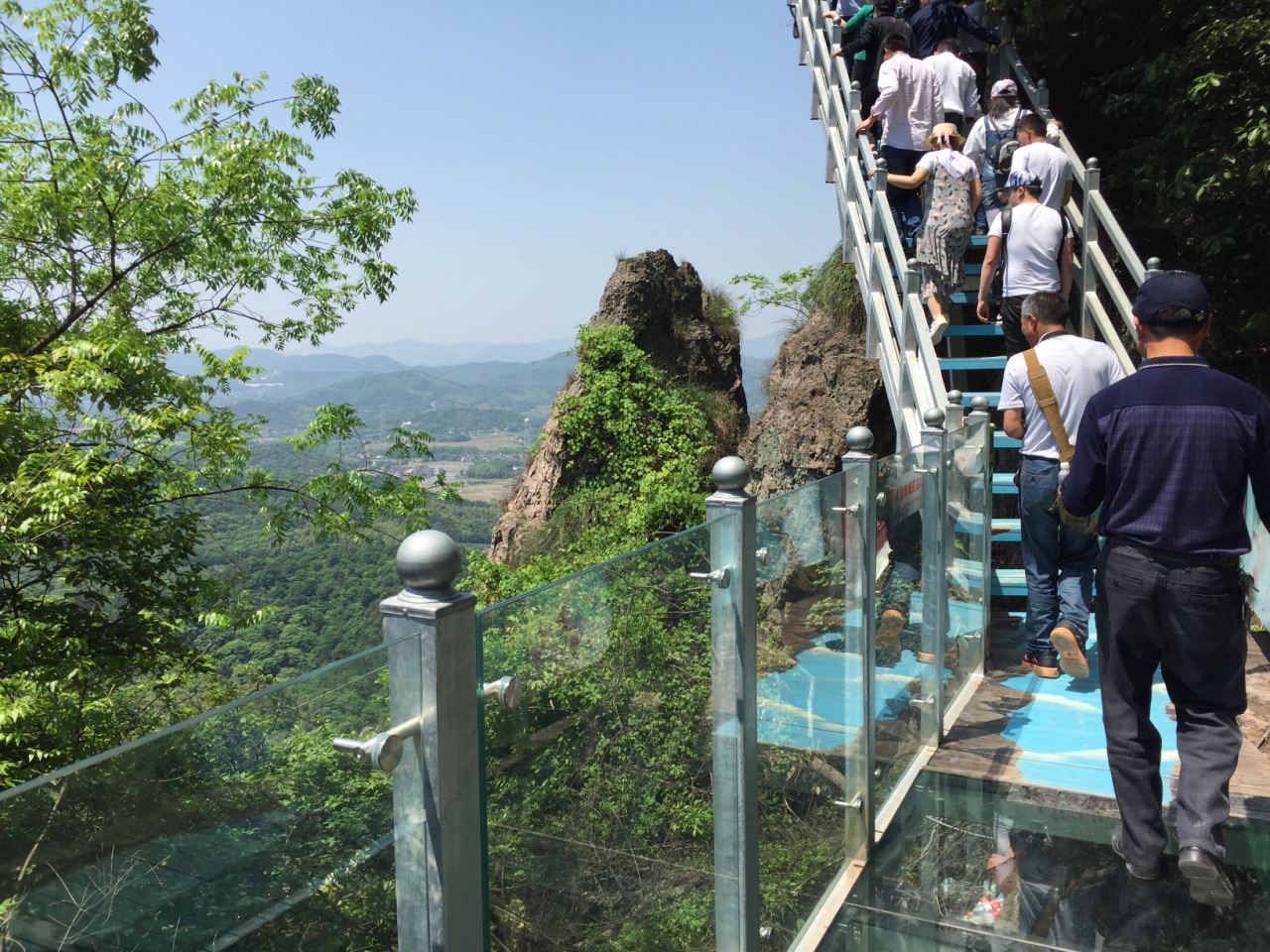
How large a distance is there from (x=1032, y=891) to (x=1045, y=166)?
6.04m

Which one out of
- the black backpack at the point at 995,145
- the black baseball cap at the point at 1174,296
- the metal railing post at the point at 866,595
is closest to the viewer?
the black baseball cap at the point at 1174,296

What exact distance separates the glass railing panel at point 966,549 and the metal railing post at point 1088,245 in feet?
7.77

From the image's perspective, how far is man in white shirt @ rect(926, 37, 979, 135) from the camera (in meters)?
9.60

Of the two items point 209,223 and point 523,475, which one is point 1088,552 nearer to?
point 209,223

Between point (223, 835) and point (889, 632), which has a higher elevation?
point (223, 835)

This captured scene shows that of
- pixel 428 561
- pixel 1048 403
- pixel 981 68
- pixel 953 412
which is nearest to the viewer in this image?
pixel 428 561

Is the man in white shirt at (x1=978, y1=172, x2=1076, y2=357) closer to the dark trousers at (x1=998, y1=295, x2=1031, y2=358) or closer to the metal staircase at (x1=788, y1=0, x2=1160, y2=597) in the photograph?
the dark trousers at (x1=998, y1=295, x2=1031, y2=358)

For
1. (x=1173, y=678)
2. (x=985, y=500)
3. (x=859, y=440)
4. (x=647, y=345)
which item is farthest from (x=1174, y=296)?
(x=647, y=345)

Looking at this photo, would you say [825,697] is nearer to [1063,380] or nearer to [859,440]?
[859,440]

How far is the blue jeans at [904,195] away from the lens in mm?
9500

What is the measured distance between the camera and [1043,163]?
8023 mm

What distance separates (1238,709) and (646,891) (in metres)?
2.18

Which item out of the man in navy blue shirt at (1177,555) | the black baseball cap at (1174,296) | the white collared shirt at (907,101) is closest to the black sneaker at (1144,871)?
the man in navy blue shirt at (1177,555)

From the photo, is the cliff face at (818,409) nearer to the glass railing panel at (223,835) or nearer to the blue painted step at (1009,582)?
the blue painted step at (1009,582)
